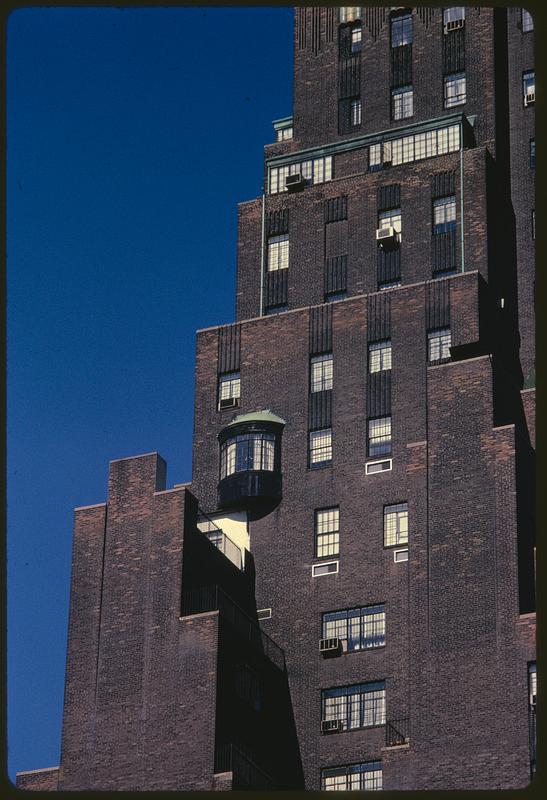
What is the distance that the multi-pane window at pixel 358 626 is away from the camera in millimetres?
75938

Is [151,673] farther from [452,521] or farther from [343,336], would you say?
[343,336]

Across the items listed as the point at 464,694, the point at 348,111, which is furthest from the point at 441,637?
the point at 348,111

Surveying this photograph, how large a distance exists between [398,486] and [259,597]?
8555 millimetres

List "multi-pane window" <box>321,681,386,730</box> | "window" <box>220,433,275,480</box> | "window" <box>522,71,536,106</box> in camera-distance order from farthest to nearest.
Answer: "window" <box>522,71,536,106</box> → "window" <box>220,433,275,480</box> → "multi-pane window" <box>321,681,386,730</box>

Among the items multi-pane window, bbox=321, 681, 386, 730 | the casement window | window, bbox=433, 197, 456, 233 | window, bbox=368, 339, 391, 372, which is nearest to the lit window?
window, bbox=368, 339, 391, 372

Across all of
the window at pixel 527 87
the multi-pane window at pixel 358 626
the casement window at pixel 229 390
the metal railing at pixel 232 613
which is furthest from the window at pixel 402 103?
the metal railing at pixel 232 613

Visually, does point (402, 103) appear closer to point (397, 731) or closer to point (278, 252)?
point (278, 252)

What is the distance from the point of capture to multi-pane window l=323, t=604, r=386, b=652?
2990 inches

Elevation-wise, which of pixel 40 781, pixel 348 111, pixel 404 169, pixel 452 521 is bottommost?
pixel 40 781

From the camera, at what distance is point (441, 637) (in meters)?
69.1

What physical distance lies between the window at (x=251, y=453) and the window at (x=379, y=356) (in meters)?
6.23

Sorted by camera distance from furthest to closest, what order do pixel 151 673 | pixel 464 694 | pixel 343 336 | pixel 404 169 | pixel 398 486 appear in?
1. pixel 404 169
2. pixel 343 336
3. pixel 398 486
4. pixel 151 673
5. pixel 464 694

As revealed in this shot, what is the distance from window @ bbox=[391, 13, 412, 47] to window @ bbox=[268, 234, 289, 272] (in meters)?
15.5

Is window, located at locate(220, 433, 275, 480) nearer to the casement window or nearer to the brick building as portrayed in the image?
the brick building
